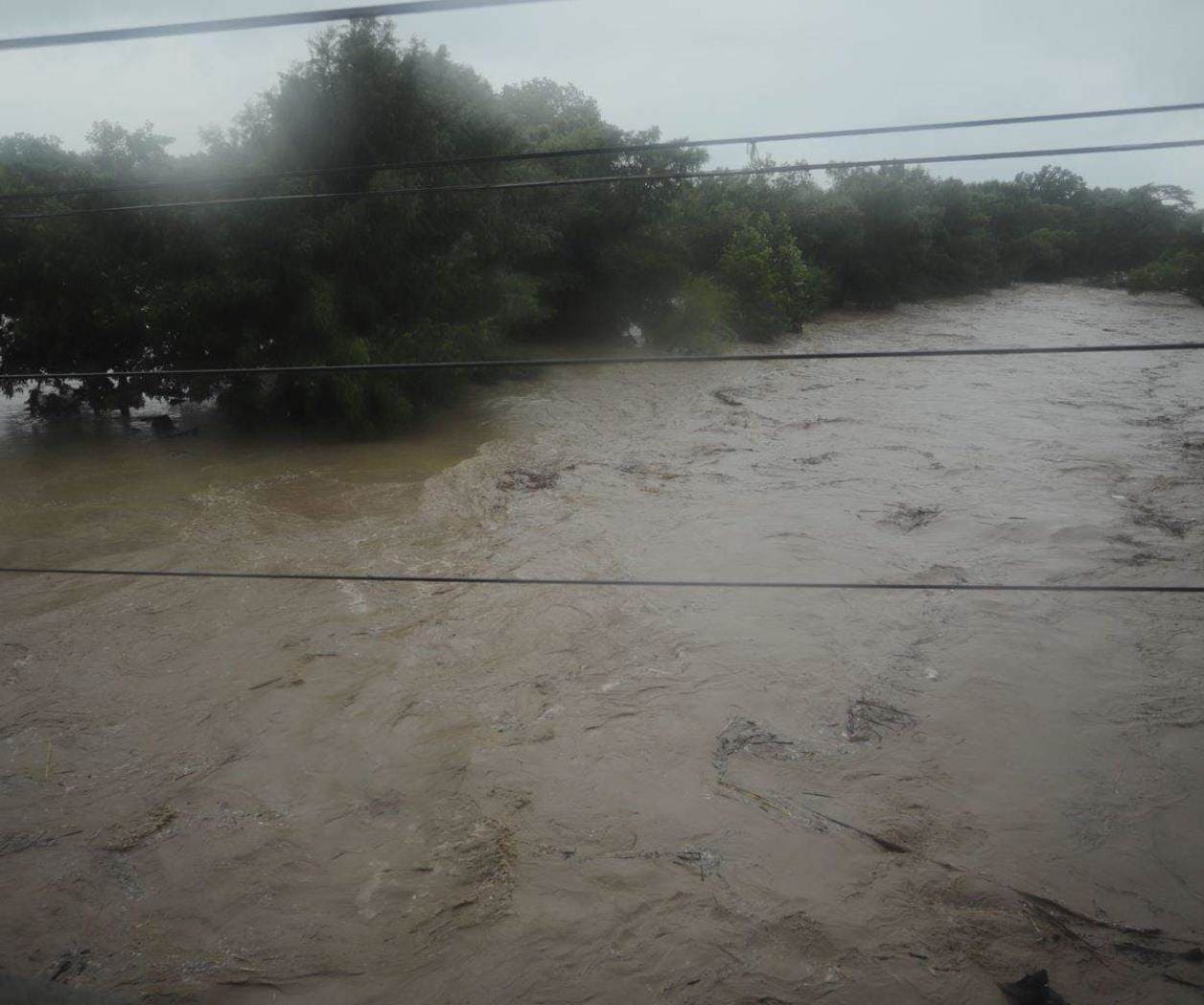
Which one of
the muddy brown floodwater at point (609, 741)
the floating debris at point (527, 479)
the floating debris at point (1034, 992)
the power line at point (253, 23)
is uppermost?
the power line at point (253, 23)

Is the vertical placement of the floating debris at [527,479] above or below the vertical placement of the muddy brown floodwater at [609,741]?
above

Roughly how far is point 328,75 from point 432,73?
5.46 feet

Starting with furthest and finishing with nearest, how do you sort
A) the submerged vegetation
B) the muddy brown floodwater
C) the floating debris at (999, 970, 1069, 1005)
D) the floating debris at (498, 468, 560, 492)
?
the submerged vegetation
the floating debris at (498, 468, 560, 492)
the muddy brown floodwater
the floating debris at (999, 970, 1069, 1005)

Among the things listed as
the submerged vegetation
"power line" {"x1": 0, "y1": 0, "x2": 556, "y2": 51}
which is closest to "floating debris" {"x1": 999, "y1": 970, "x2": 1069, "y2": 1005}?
"power line" {"x1": 0, "y1": 0, "x2": 556, "y2": 51}

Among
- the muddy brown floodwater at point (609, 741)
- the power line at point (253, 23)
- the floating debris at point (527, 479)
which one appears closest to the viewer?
the power line at point (253, 23)

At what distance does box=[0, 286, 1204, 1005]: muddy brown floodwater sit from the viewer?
4.10 m

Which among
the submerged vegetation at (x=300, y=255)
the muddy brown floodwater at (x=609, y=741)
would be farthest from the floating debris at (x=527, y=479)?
the submerged vegetation at (x=300, y=255)

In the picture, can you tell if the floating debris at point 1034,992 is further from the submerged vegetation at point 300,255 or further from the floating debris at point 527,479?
the submerged vegetation at point 300,255

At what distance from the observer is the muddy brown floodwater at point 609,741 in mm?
4102

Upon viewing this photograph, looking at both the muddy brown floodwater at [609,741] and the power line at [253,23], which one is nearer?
the power line at [253,23]

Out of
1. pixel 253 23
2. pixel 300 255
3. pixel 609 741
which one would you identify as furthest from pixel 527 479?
pixel 253 23

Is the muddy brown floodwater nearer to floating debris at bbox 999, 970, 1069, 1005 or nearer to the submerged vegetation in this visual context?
floating debris at bbox 999, 970, 1069, 1005

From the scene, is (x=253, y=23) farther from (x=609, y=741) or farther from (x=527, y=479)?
(x=527, y=479)

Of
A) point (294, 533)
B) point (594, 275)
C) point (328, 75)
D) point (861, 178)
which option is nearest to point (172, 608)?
point (294, 533)
